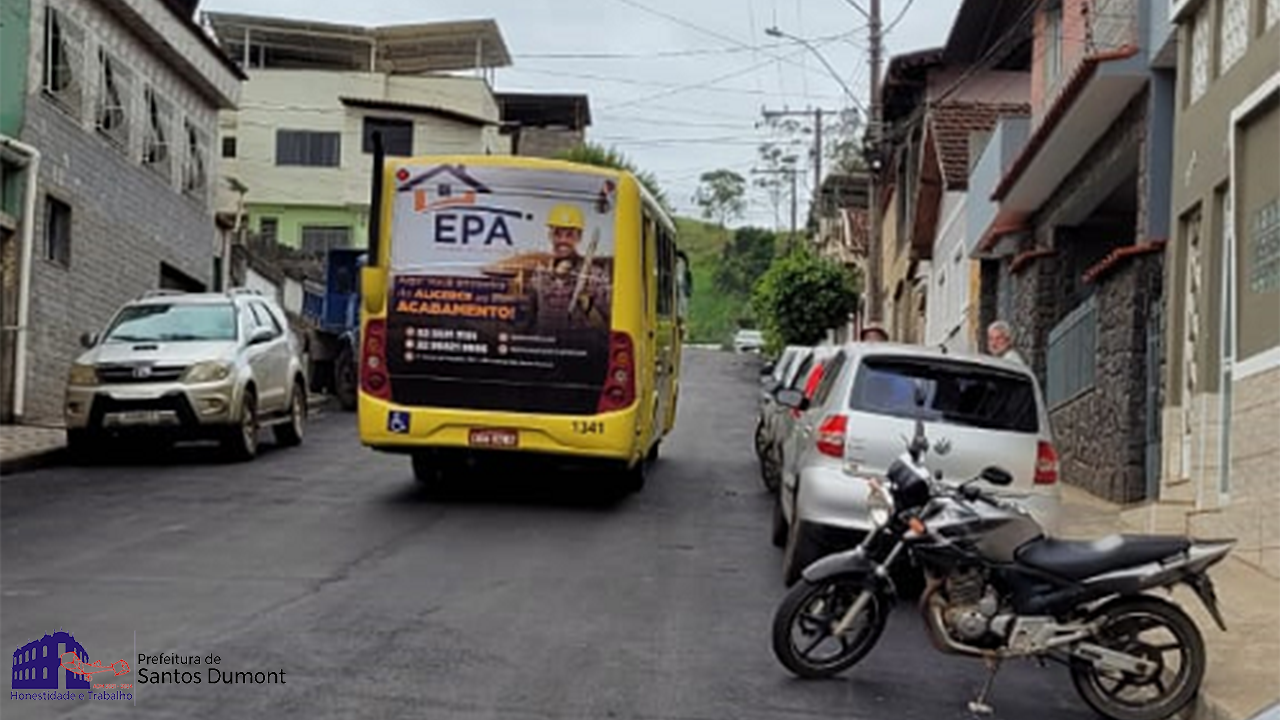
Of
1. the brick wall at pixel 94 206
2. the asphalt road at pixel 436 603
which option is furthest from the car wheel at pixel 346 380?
the asphalt road at pixel 436 603

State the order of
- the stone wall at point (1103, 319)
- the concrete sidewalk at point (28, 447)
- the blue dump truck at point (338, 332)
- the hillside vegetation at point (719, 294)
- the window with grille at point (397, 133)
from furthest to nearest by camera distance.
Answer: the hillside vegetation at point (719, 294)
the window with grille at point (397, 133)
the blue dump truck at point (338, 332)
the concrete sidewalk at point (28, 447)
the stone wall at point (1103, 319)

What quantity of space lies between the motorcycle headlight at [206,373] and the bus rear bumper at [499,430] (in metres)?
4.12

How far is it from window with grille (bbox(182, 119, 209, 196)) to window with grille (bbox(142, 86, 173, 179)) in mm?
1193

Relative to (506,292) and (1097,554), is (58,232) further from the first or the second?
(1097,554)

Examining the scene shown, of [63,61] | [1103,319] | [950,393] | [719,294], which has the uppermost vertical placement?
[63,61]

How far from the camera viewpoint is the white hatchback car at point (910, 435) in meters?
10.4

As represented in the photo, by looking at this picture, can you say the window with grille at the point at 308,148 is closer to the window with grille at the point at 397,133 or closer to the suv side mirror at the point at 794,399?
the window with grille at the point at 397,133

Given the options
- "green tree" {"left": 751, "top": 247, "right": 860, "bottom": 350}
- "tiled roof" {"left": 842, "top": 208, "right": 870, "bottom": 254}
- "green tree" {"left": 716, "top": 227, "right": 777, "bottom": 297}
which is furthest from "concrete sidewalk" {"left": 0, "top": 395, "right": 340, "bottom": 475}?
"green tree" {"left": 716, "top": 227, "right": 777, "bottom": 297}

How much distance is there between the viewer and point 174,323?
18906 millimetres

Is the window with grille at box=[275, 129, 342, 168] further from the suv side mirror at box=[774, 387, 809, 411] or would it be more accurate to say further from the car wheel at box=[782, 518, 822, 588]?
the car wheel at box=[782, 518, 822, 588]

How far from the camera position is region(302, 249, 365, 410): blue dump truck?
28953 mm

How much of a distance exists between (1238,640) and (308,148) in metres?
51.2

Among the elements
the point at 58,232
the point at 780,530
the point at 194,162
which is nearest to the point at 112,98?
the point at 58,232

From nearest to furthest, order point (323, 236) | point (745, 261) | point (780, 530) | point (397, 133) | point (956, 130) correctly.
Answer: point (780, 530) < point (956, 130) < point (397, 133) < point (323, 236) < point (745, 261)
